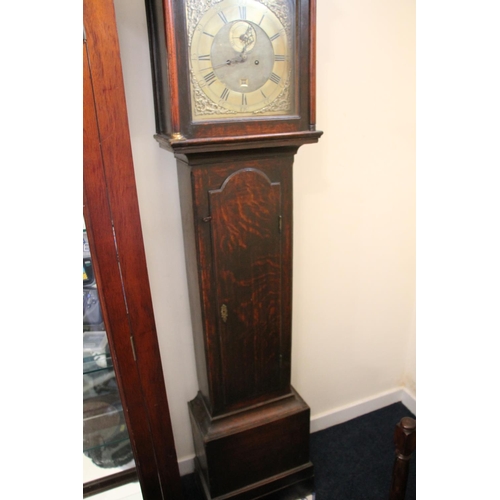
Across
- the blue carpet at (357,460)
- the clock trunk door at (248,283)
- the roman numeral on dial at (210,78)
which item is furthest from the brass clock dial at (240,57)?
the blue carpet at (357,460)

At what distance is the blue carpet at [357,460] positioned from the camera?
58.0 inches

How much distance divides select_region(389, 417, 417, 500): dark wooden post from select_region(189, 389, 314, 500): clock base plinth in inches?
18.5

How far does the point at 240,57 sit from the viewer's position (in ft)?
2.97

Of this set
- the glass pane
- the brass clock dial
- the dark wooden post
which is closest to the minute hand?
the brass clock dial

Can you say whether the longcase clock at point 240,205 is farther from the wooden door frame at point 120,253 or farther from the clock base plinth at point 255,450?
the wooden door frame at point 120,253

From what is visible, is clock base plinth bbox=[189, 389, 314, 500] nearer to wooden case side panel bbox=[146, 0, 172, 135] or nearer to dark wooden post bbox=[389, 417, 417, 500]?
dark wooden post bbox=[389, 417, 417, 500]

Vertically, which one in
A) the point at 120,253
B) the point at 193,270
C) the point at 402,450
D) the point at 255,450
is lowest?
the point at 255,450

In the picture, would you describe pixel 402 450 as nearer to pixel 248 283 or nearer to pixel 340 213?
pixel 248 283

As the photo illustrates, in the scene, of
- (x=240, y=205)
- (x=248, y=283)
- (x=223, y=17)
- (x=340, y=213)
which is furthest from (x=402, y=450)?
(x=223, y=17)

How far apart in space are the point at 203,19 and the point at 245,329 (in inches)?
31.7

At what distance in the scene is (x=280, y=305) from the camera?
120cm

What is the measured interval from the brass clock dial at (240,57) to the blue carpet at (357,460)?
1346 millimetres

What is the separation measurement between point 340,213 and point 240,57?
73cm
